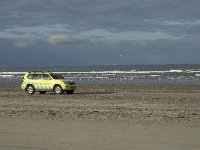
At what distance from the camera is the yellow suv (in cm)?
2981

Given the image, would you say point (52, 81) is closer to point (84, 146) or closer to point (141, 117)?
point (141, 117)

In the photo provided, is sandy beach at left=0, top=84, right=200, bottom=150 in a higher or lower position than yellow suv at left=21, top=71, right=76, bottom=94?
lower

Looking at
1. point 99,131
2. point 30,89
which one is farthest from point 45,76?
point 99,131

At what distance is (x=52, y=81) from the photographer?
98.5ft

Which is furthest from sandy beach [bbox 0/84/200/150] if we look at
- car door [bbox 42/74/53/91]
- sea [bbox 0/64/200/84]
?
sea [bbox 0/64/200/84]

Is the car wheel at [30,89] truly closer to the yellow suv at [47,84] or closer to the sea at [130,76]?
the yellow suv at [47,84]

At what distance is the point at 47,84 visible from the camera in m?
30.1

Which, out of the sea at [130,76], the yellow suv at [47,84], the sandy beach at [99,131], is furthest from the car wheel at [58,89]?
the sea at [130,76]

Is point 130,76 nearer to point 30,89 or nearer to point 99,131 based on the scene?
point 30,89

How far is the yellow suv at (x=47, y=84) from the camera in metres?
29.8

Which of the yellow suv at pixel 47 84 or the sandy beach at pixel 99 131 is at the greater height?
the yellow suv at pixel 47 84

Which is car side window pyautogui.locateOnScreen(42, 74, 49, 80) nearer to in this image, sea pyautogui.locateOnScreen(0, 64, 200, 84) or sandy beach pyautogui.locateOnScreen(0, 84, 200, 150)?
sandy beach pyautogui.locateOnScreen(0, 84, 200, 150)

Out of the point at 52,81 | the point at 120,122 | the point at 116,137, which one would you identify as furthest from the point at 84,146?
the point at 52,81

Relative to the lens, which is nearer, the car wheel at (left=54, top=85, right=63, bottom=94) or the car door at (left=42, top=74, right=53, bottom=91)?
the car wheel at (left=54, top=85, right=63, bottom=94)
